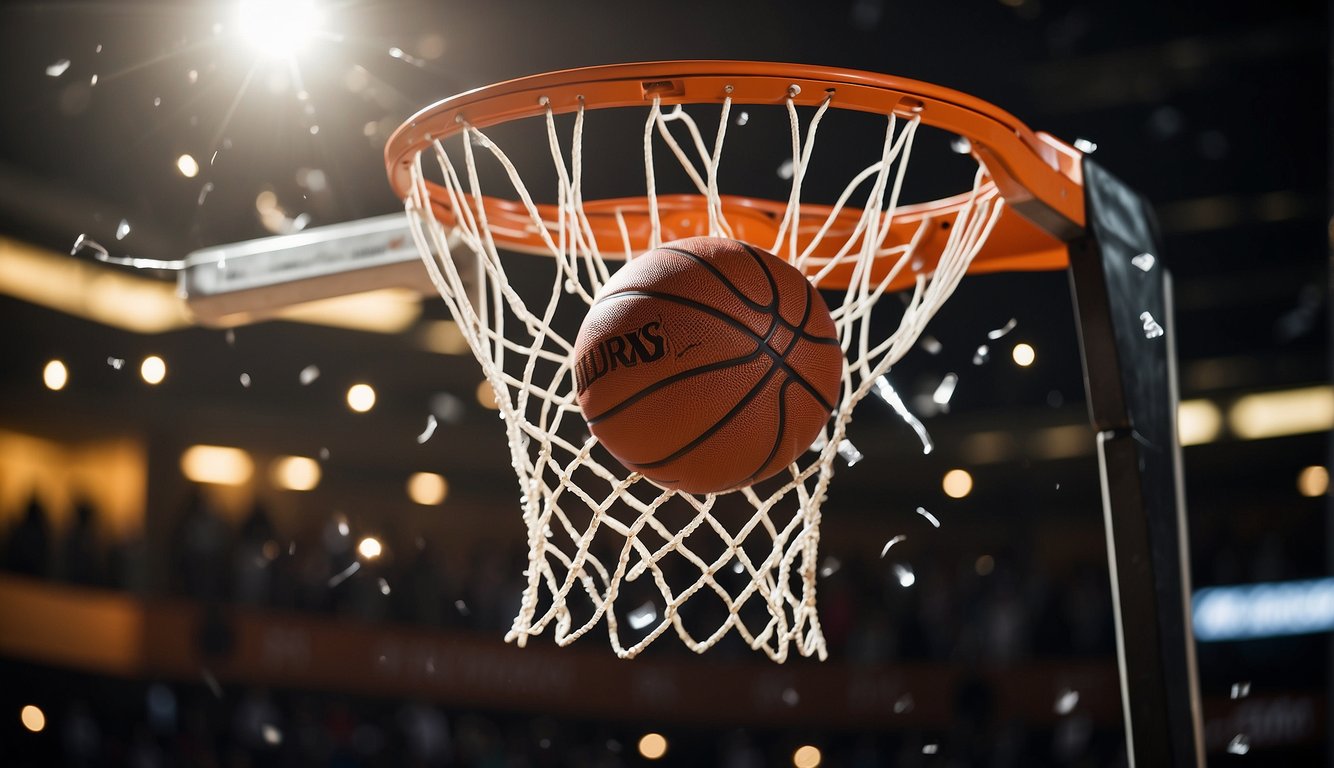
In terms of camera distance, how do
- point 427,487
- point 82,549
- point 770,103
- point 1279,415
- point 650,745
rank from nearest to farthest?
point 770,103 → point 82,549 → point 650,745 → point 427,487 → point 1279,415

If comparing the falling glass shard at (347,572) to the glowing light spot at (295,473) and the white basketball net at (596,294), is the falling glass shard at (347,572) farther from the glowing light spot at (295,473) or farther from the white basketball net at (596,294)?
the white basketball net at (596,294)

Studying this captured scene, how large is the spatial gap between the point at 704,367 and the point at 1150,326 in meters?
0.86

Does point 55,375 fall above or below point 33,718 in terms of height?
above

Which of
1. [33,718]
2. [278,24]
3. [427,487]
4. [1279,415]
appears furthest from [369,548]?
[1279,415]

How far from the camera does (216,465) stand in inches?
197

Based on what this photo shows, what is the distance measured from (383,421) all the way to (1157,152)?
11.7ft

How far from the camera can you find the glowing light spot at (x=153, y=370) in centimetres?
478

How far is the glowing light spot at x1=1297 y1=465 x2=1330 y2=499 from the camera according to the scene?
5332 mm

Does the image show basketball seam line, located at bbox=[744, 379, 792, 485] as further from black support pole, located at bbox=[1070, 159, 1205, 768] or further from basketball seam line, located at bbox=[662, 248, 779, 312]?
black support pole, located at bbox=[1070, 159, 1205, 768]

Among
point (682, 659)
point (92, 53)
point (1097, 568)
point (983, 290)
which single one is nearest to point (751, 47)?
point (983, 290)

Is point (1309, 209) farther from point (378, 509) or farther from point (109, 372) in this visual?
point (109, 372)

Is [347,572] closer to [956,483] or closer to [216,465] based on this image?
[216,465]

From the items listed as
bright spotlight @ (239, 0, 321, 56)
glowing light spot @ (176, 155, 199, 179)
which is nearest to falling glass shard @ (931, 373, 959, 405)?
bright spotlight @ (239, 0, 321, 56)

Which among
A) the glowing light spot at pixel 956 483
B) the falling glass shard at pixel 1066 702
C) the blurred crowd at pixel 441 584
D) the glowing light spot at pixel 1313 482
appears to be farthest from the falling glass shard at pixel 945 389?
the glowing light spot at pixel 1313 482
